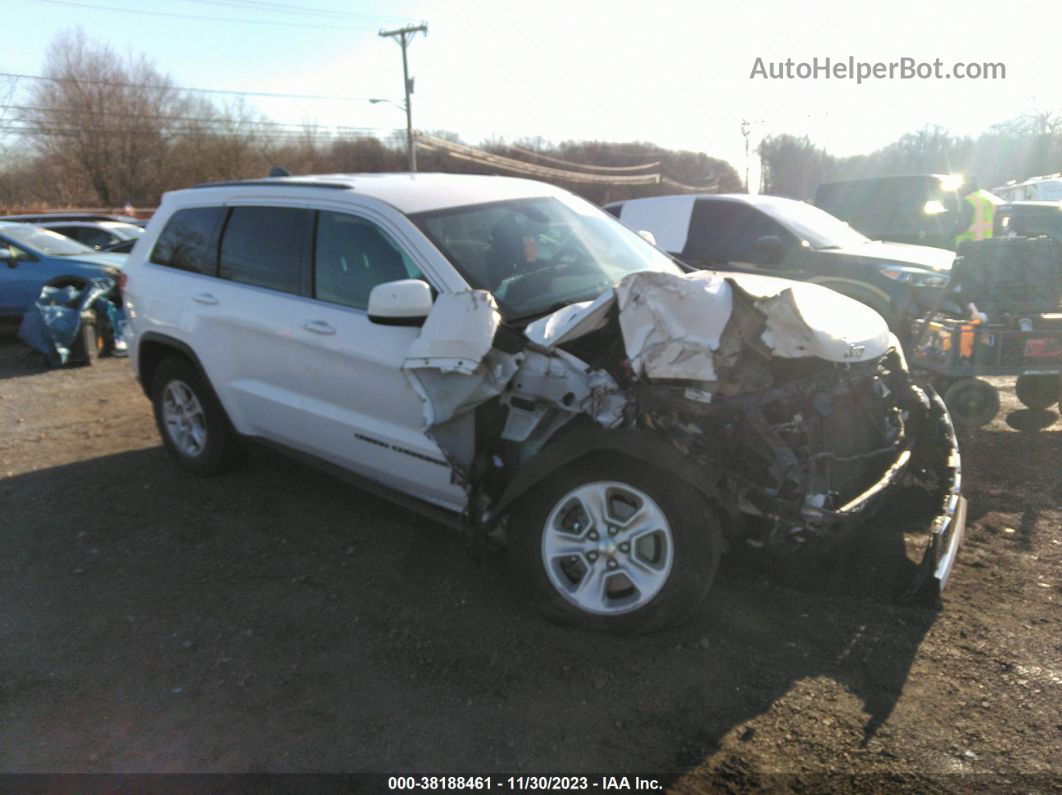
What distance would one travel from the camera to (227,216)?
5113mm

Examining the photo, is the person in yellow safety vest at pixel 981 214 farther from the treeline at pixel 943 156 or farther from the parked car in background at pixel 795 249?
the treeline at pixel 943 156

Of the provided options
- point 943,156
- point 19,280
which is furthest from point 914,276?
point 943,156

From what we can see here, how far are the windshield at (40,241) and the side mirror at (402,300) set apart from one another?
32.9 feet

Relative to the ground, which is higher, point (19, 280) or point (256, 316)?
point (256, 316)

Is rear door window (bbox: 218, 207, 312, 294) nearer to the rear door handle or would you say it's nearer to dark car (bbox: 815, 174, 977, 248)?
the rear door handle

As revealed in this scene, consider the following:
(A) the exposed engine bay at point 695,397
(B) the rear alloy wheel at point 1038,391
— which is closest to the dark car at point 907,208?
(B) the rear alloy wheel at point 1038,391

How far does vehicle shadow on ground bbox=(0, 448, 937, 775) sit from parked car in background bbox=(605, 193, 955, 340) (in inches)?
186

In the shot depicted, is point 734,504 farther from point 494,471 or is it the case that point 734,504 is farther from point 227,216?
point 227,216

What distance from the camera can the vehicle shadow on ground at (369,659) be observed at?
2.85 meters

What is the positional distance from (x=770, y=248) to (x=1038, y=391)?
266cm

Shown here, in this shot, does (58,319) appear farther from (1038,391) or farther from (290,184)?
(1038,391)

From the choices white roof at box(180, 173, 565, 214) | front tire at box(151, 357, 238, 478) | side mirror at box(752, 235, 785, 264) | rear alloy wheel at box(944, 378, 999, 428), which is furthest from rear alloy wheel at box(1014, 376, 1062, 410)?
front tire at box(151, 357, 238, 478)

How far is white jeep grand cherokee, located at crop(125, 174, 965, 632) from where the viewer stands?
10.6 feet

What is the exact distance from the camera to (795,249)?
8.59m
